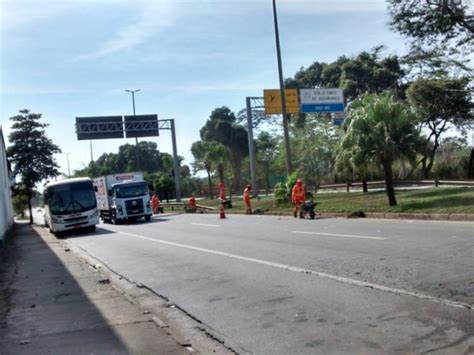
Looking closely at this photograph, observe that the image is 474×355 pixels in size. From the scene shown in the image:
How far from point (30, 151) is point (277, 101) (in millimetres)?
A: 24169

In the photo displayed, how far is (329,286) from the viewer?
916cm

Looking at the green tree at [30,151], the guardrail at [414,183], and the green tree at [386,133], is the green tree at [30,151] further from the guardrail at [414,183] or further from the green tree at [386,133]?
the green tree at [386,133]

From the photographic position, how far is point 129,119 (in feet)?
179

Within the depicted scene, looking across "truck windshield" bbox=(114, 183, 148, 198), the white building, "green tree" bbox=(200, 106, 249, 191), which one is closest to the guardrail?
"truck windshield" bbox=(114, 183, 148, 198)

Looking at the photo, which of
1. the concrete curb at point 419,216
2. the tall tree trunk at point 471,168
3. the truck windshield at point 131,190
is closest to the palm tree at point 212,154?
the tall tree trunk at point 471,168

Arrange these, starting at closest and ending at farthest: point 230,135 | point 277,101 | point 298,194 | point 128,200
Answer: point 298,194 < point 128,200 < point 277,101 < point 230,135

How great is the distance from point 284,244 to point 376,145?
8708 mm

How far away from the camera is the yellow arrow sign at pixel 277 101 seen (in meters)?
37.8

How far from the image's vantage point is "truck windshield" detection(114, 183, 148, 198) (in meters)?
35.3

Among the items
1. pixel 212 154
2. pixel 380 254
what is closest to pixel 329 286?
pixel 380 254

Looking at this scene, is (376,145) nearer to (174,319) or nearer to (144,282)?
(144,282)

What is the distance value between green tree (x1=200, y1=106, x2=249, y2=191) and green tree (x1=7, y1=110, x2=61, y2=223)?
1203 inches

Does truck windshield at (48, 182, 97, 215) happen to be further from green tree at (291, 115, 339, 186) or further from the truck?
green tree at (291, 115, 339, 186)

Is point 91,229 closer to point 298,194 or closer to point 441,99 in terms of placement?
point 298,194
